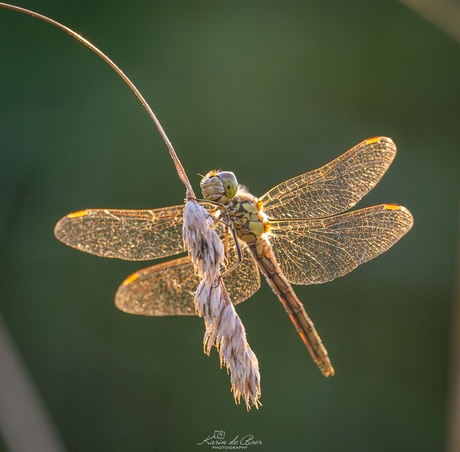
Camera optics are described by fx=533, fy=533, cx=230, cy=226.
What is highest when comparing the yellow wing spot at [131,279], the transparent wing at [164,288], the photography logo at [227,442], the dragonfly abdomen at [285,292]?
the yellow wing spot at [131,279]

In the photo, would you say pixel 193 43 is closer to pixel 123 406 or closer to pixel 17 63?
pixel 17 63

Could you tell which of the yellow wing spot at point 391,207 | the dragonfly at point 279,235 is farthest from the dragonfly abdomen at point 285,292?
the yellow wing spot at point 391,207

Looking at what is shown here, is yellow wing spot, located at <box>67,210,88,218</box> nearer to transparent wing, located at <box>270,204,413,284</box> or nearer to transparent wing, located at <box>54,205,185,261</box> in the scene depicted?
transparent wing, located at <box>54,205,185,261</box>

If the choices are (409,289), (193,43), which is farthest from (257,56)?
(409,289)

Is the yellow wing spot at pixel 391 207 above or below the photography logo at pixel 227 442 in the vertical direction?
above

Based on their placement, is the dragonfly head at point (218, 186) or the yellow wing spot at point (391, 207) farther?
the yellow wing spot at point (391, 207)

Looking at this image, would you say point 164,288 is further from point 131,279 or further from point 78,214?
point 78,214

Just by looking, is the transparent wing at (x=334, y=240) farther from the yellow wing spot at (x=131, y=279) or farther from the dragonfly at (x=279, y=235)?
the yellow wing spot at (x=131, y=279)
